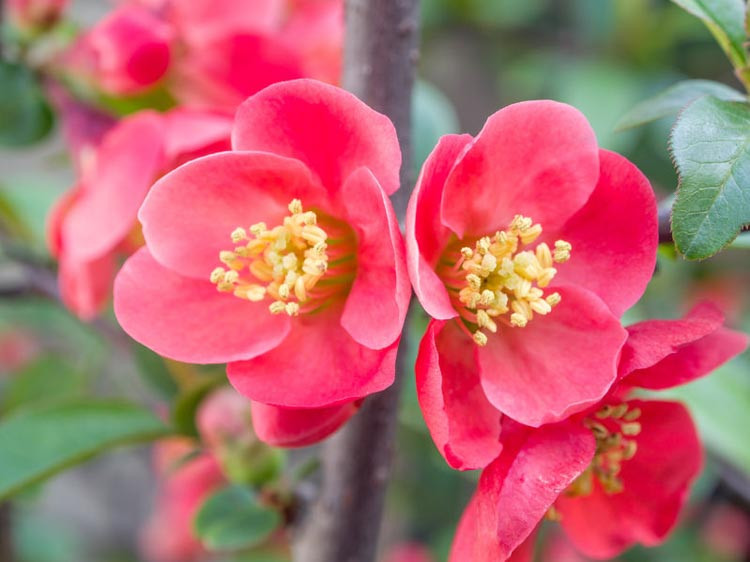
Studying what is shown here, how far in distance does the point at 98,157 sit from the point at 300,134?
1.02 feet

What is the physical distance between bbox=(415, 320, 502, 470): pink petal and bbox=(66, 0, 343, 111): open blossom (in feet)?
1.12

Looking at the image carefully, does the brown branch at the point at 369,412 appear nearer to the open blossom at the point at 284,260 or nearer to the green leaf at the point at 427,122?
the open blossom at the point at 284,260

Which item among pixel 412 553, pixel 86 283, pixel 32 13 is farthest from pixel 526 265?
pixel 412 553

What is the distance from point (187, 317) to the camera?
1.72 feet

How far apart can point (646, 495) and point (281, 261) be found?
A: 275mm

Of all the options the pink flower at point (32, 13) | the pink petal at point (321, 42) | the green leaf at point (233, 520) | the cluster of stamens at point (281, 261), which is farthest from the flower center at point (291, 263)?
the pink flower at point (32, 13)

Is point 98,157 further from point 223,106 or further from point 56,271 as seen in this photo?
Answer: point 56,271

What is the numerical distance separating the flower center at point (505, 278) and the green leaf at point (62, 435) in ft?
1.25

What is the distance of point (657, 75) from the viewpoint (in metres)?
1.91

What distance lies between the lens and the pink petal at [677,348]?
470 millimetres

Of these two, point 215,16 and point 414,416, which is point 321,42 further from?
point 414,416

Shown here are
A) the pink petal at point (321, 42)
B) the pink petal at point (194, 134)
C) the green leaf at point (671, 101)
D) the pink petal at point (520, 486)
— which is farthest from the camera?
the pink petal at point (321, 42)

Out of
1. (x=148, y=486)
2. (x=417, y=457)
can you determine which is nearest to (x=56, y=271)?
(x=417, y=457)

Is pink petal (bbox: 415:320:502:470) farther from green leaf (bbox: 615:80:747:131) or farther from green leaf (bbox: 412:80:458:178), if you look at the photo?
green leaf (bbox: 412:80:458:178)
